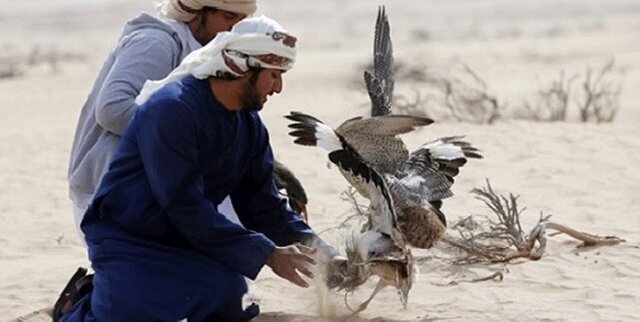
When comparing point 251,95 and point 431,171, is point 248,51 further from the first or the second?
point 431,171

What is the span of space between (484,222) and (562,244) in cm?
61

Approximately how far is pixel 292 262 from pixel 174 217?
404 mm

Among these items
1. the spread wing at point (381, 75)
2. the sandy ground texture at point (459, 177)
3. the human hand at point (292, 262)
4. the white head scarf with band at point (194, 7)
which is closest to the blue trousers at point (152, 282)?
the human hand at point (292, 262)

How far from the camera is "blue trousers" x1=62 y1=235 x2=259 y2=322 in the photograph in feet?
15.0

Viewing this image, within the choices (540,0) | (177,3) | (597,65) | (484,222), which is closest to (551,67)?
(597,65)

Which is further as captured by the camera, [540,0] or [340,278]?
[540,0]

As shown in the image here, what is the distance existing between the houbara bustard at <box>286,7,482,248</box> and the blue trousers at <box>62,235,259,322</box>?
0.68 m

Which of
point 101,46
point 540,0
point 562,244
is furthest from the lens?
point 540,0

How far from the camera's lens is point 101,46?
26922 mm

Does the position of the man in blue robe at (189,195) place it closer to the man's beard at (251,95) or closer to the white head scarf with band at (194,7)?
the man's beard at (251,95)

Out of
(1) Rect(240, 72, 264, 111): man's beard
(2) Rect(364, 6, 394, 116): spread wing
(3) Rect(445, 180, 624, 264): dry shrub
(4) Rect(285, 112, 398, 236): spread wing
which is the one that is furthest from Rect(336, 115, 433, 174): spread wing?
(3) Rect(445, 180, 624, 264): dry shrub

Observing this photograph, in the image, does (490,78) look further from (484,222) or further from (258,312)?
(258,312)

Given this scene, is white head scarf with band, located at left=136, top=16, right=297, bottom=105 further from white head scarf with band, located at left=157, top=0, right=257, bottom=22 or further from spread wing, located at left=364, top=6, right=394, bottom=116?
spread wing, located at left=364, top=6, right=394, bottom=116

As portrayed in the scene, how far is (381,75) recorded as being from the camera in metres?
5.86
